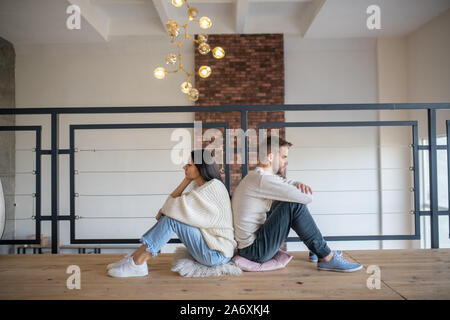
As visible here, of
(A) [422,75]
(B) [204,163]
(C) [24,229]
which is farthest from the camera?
(C) [24,229]

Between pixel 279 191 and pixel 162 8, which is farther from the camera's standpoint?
pixel 162 8

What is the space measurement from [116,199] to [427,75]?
17.1 feet

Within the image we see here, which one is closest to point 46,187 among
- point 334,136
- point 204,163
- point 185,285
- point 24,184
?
point 24,184

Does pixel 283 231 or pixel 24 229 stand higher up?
pixel 283 231

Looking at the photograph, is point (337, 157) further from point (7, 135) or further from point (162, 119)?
point (7, 135)

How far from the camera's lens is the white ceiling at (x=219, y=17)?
4.38 meters

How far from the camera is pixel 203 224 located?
1744mm

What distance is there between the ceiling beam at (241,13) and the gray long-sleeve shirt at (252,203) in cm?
328

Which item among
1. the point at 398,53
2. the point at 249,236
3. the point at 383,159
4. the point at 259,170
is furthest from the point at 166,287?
the point at 398,53

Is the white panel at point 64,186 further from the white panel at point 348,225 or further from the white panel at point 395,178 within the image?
the white panel at point 395,178

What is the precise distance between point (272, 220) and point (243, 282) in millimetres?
350

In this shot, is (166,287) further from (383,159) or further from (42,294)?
(383,159)

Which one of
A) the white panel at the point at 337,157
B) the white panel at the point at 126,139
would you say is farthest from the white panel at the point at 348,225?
the white panel at the point at 126,139

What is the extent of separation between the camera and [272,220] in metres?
1.77
